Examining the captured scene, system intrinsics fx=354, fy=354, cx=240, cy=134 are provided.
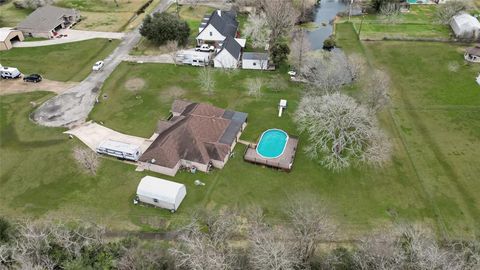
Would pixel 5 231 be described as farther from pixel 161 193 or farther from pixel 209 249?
pixel 209 249

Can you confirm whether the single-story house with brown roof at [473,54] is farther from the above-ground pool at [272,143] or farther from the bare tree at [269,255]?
the bare tree at [269,255]

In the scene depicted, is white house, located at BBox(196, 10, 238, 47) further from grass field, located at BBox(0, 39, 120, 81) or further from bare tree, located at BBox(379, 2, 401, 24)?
bare tree, located at BBox(379, 2, 401, 24)

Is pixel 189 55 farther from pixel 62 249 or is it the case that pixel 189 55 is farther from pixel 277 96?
pixel 62 249

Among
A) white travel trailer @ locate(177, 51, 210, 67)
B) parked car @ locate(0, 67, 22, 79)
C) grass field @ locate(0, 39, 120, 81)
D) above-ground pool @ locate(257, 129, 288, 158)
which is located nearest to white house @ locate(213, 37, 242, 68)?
white travel trailer @ locate(177, 51, 210, 67)

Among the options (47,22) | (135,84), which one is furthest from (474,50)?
(47,22)

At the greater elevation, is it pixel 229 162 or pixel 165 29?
pixel 165 29

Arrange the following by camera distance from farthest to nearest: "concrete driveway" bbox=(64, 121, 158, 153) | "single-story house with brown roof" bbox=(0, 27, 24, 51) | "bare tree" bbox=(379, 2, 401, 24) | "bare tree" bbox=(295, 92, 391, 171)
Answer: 1. "bare tree" bbox=(379, 2, 401, 24)
2. "single-story house with brown roof" bbox=(0, 27, 24, 51)
3. "concrete driveway" bbox=(64, 121, 158, 153)
4. "bare tree" bbox=(295, 92, 391, 171)

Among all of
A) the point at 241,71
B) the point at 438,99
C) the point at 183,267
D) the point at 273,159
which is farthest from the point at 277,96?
the point at 183,267

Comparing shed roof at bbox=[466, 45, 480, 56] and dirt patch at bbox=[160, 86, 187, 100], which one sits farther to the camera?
shed roof at bbox=[466, 45, 480, 56]
